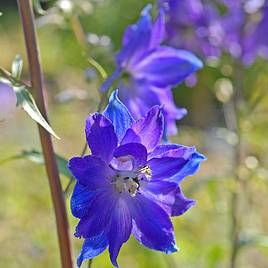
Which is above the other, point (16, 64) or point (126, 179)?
point (16, 64)

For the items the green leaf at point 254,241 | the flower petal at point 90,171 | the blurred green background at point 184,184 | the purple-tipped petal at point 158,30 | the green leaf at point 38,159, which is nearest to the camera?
the flower petal at point 90,171

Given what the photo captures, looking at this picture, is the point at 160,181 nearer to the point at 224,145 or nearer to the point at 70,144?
the point at 70,144

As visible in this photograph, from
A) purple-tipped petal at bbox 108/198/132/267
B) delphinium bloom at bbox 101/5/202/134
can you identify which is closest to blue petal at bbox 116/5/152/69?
delphinium bloom at bbox 101/5/202/134

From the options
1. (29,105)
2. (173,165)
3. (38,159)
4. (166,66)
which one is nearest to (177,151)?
(173,165)

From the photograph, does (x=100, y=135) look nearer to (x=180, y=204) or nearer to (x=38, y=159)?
(x=180, y=204)

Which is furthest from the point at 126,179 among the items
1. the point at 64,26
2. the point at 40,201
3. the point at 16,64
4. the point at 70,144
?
the point at 70,144

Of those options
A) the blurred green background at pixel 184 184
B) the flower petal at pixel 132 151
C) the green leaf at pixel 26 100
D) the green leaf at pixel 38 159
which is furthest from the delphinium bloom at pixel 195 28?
the flower petal at pixel 132 151

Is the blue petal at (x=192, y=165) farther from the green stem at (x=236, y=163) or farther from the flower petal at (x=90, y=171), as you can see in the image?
the green stem at (x=236, y=163)
